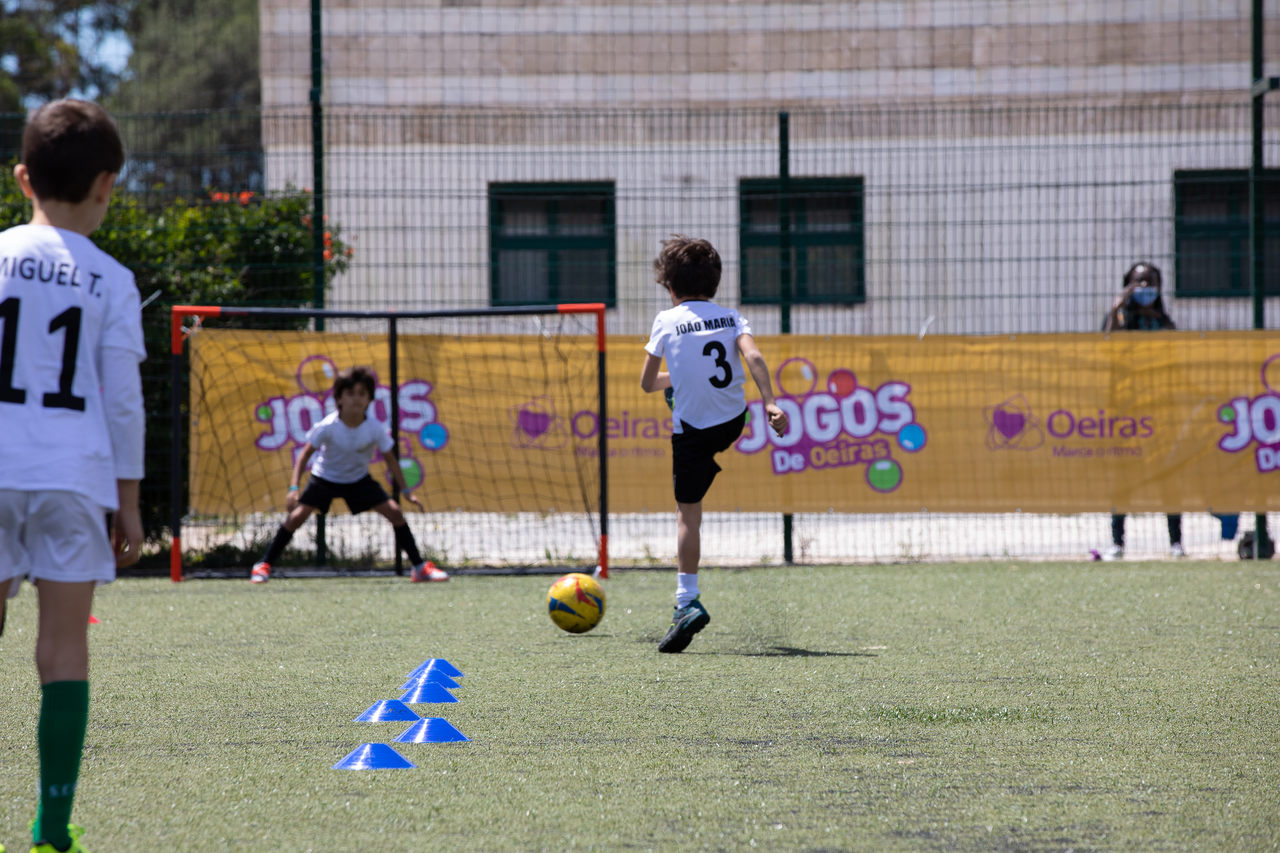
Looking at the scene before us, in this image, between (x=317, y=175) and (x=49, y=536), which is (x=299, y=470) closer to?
(x=317, y=175)

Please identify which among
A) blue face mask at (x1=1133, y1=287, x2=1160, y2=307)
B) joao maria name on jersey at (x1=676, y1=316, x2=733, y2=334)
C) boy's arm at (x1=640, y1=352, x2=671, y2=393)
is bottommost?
boy's arm at (x1=640, y1=352, x2=671, y2=393)

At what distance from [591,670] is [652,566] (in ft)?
14.9

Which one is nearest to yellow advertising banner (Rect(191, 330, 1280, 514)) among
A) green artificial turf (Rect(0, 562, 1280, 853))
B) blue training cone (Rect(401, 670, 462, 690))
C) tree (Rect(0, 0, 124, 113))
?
green artificial turf (Rect(0, 562, 1280, 853))

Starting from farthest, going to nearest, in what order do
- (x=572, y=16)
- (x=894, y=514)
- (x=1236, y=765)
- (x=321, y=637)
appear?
(x=572, y=16)
(x=894, y=514)
(x=321, y=637)
(x=1236, y=765)

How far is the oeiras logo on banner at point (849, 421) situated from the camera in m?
9.54

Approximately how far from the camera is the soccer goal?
30.7 feet

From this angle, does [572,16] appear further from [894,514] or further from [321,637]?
[321,637]

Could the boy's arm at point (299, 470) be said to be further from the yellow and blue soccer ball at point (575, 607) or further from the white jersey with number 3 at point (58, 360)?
the white jersey with number 3 at point (58, 360)

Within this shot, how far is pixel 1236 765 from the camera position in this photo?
3.51 metres

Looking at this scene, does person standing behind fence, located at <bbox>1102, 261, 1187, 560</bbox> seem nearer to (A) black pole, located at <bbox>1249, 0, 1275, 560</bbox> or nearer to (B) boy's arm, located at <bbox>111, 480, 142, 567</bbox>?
(A) black pole, located at <bbox>1249, 0, 1275, 560</bbox>

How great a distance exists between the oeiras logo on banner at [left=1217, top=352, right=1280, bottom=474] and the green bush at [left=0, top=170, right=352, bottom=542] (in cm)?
682

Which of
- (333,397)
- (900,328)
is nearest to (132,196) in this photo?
(333,397)

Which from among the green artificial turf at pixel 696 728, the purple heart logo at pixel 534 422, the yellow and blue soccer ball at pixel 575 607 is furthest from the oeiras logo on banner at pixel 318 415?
the yellow and blue soccer ball at pixel 575 607

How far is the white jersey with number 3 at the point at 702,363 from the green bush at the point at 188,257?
178 inches
